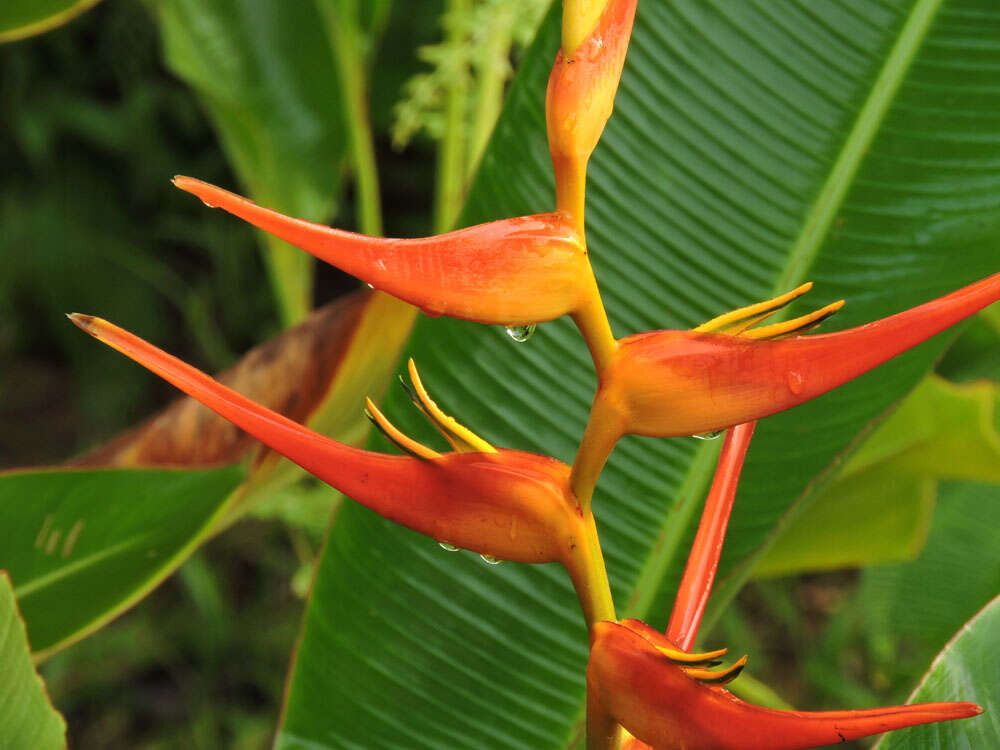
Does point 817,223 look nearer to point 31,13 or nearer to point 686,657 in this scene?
point 686,657

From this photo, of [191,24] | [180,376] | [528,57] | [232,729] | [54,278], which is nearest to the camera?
[180,376]

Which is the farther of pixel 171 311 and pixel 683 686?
pixel 171 311

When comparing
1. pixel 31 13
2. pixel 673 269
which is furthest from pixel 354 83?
pixel 673 269

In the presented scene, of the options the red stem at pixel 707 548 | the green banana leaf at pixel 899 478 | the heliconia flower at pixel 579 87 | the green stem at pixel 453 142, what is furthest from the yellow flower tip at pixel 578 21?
the green stem at pixel 453 142

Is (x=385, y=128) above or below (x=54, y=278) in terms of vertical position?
above

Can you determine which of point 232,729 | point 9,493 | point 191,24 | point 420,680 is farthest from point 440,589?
point 232,729

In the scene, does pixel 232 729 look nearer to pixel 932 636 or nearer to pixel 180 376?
pixel 932 636

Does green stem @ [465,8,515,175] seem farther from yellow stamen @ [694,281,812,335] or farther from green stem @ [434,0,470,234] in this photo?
yellow stamen @ [694,281,812,335]
